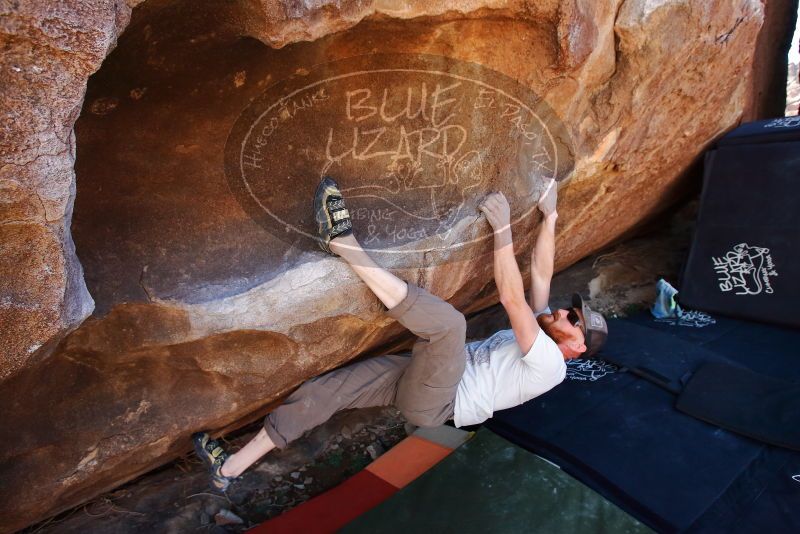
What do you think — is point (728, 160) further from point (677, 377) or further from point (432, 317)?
point (432, 317)

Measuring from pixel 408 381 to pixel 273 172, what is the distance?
865 mm

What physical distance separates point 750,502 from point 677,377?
665 millimetres

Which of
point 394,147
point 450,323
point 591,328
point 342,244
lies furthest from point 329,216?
point 591,328

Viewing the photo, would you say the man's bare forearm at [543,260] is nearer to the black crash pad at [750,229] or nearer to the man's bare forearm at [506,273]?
the man's bare forearm at [506,273]

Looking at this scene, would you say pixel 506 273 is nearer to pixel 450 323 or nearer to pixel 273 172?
pixel 450 323

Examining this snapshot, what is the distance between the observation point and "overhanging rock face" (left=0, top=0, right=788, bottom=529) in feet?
5.16

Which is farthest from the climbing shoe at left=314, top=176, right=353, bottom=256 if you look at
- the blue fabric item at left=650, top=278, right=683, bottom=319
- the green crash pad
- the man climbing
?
the blue fabric item at left=650, top=278, right=683, bottom=319

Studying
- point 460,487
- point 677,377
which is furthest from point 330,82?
point 677,377

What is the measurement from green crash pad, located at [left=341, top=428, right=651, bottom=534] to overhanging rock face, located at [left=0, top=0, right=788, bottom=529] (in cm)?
55

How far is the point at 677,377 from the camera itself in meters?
2.38

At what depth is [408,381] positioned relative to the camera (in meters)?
1.95

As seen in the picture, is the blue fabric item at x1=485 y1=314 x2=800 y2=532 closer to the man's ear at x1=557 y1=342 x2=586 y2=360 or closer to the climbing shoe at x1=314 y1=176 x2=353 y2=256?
the man's ear at x1=557 y1=342 x2=586 y2=360

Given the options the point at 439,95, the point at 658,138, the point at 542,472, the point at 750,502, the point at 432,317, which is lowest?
the point at 750,502

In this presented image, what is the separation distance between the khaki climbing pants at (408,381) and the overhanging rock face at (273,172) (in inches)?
3.6
